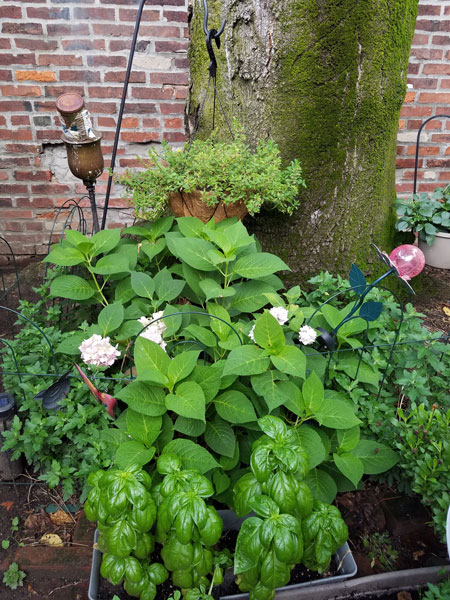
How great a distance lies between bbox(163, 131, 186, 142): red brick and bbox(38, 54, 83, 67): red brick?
0.65m

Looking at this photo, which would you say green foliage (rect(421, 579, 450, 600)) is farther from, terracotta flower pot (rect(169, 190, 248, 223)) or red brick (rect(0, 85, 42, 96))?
red brick (rect(0, 85, 42, 96))

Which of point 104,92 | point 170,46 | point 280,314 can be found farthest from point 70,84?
point 280,314

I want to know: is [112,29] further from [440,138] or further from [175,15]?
[440,138]

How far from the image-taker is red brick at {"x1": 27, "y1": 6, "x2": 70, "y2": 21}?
2.78 m

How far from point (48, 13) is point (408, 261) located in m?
2.59

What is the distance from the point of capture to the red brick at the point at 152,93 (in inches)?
118

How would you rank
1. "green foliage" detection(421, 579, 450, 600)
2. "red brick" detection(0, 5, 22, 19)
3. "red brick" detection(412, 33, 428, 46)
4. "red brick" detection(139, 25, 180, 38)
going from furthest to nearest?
1. "red brick" detection(412, 33, 428, 46)
2. "red brick" detection(139, 25, 180, 38)
3. "red brick" detection(0, 5, 22, 19)
4. "green foliage" detection(421, 579, 450, 600)

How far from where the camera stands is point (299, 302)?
74.0 inches

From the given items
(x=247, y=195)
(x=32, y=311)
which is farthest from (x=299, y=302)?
(x=32, y=311)

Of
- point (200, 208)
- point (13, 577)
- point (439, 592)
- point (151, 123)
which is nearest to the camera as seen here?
point (439, 592)

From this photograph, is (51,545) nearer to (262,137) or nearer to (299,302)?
(299,302)

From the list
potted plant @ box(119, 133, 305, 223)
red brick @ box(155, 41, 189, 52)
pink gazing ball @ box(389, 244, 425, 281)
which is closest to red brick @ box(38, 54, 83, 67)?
red brick @ box(155, 41, 189, 52)

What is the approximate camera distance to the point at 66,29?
282cm

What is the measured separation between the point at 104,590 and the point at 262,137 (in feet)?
5.42
